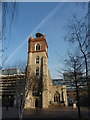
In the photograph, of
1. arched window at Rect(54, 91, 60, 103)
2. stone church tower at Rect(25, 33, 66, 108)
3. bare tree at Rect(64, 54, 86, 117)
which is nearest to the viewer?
bare tree at Rect(64, 54, 86, 117)

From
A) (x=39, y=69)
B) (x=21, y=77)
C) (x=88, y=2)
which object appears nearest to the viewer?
(x=88, y=2)

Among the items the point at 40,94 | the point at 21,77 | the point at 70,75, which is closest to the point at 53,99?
the point at 40,94

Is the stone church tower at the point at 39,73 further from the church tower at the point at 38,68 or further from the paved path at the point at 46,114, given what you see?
the paved path at the point at 46,114

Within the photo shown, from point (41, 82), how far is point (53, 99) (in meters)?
10.9

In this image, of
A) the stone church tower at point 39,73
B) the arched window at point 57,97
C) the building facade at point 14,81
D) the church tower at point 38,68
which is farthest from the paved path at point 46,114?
the arched window at point 57,97

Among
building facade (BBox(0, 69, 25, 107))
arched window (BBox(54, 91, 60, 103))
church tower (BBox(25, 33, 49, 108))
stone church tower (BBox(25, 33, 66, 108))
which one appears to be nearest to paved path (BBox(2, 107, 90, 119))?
building facade (BBox(0, 69, 25, 107))

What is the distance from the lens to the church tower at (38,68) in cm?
3878

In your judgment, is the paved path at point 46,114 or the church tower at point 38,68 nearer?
the paved path at point 46,114

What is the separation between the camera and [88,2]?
11.3 ft

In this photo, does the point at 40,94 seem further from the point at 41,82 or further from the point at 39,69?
the point at 39,69

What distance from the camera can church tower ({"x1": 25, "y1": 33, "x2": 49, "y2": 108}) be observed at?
3878 cm

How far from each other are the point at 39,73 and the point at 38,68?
182 centimetres

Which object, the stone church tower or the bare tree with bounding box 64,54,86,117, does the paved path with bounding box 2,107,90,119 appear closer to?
the bare tree with bounding box 64,54,86,117

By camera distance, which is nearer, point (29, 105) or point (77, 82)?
point (77, 82)
